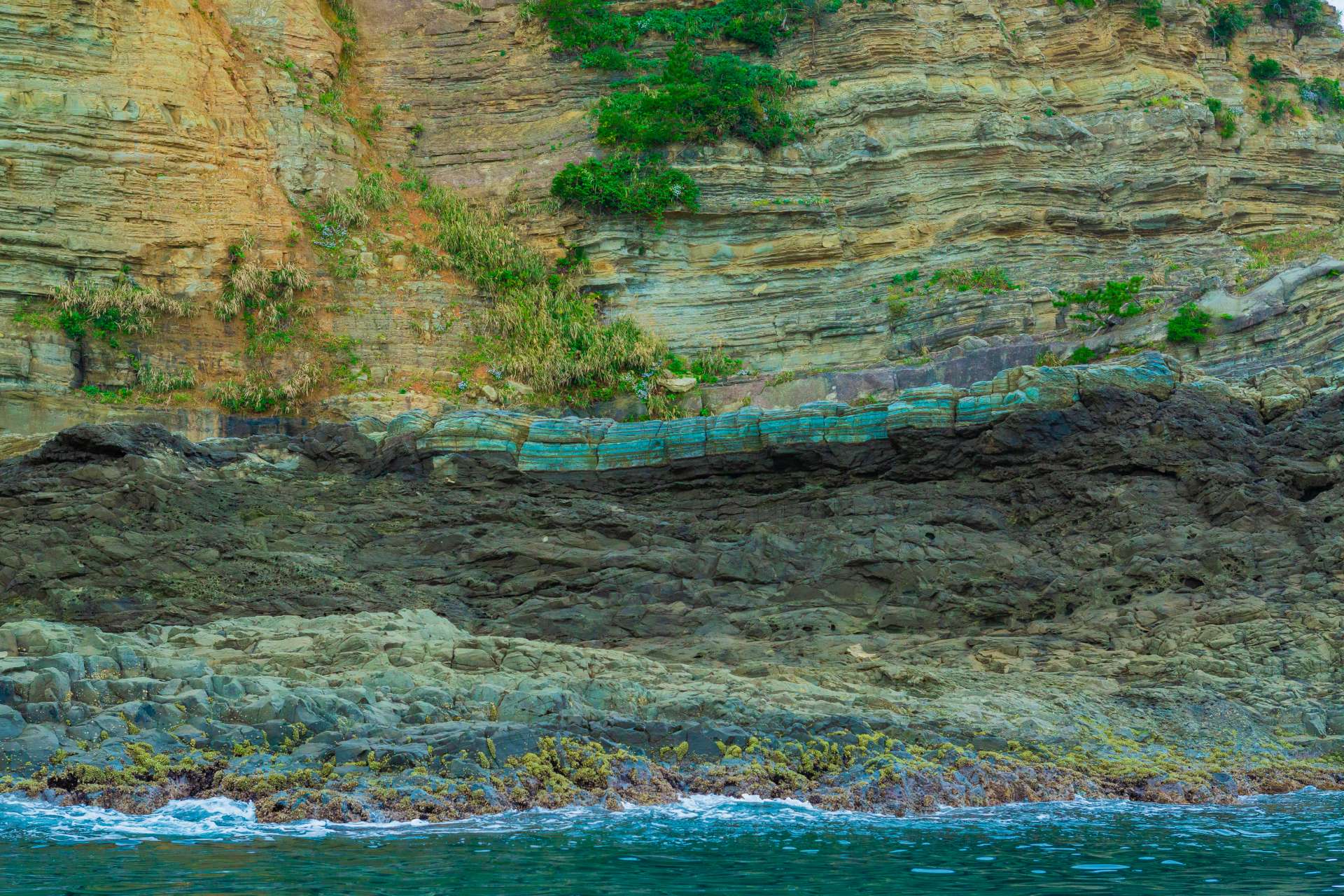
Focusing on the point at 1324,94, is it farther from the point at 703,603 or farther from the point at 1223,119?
the point at 703,603

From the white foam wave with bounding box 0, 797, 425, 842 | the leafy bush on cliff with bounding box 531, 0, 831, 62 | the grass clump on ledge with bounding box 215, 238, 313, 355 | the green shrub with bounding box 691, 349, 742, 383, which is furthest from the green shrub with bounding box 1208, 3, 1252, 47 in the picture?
the white foam wave with bounding box 0, 797, 425, 842

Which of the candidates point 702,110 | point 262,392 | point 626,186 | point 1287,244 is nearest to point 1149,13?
point 1287,244

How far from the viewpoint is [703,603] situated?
14.7 metres

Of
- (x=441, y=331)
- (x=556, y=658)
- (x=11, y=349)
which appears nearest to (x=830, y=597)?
(x=556, y=658)

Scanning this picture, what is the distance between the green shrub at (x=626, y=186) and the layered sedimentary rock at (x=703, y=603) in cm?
894

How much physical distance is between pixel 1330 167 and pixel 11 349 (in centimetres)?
2370

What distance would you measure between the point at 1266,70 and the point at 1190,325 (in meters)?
12.0

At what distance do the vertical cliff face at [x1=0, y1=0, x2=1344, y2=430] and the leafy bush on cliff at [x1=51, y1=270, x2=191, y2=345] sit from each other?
27 cm

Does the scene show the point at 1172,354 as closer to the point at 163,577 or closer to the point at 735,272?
the point at 735,272

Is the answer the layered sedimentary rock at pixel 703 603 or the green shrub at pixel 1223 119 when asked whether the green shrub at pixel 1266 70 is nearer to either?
the green shrub at pixel 1223 119

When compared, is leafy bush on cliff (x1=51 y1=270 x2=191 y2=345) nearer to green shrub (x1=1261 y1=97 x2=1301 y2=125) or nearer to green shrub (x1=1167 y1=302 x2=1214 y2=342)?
green shrub (x1=1167 y1=302 x2=1214 y2=342)

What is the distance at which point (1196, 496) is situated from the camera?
15172mm

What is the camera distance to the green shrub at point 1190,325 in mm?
18703

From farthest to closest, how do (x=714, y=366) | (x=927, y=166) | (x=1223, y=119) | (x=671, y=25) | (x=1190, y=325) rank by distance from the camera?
(x=671, y=25) < (x=1223, y=119) < (x=927, y=166) < (x=714, y=366) < (x=1190, y=325)
